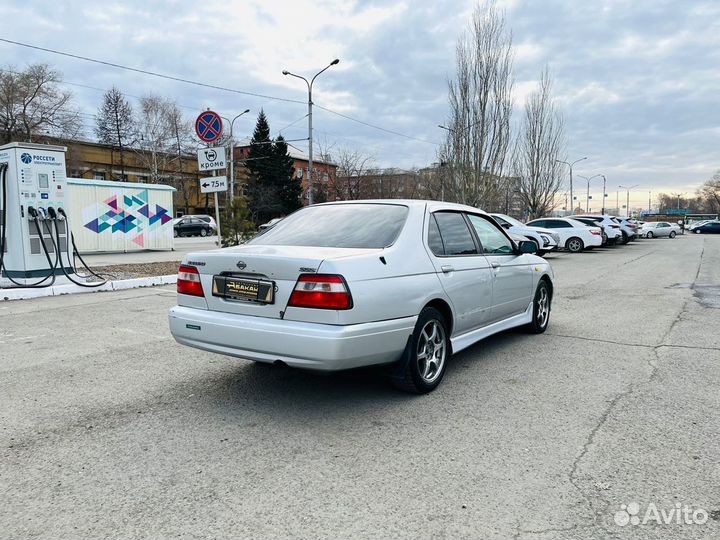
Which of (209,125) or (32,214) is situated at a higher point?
(209,125)

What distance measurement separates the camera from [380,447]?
3316mm

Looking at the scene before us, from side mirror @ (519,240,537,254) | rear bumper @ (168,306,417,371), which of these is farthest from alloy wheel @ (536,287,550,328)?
rear bumper @ (168,306,417,371)

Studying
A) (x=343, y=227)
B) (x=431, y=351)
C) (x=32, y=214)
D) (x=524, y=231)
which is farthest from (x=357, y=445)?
(x=524, y=231)

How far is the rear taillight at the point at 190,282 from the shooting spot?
421cm

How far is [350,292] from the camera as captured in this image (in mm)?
3562

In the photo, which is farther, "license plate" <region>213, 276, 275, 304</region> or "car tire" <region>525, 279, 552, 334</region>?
"car tire" <region>525, 279, 552, 334</region>

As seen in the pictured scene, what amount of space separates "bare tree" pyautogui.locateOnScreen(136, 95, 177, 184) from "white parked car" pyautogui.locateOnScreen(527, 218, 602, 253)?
4405 centimetres

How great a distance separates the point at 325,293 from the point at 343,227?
108 cm

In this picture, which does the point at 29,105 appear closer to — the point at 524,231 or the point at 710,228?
the point at 524,231

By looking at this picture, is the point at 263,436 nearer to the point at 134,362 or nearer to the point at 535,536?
the point at 535,536

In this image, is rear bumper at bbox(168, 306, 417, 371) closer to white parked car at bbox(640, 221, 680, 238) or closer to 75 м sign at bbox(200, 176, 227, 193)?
75 м sign at bbox(200, 176, 227, 193)

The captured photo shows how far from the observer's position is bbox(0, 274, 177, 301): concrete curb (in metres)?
9.34

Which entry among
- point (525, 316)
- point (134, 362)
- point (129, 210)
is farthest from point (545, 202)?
point (134, 362)

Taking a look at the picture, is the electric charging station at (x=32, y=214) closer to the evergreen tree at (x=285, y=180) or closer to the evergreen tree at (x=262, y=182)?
the evergreen tree at (x=262, y=182)
